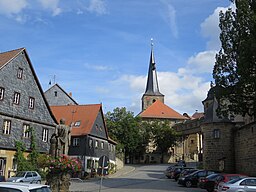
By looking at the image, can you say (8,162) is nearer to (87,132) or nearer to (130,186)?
(130,186)

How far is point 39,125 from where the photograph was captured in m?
37.4

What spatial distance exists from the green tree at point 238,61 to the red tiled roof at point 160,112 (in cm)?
7149

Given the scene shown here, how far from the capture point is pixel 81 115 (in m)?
48.5

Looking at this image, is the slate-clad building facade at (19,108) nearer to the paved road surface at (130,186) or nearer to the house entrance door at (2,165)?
the house entrance door at (2,165)

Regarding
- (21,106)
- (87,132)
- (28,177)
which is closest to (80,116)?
(87,132)

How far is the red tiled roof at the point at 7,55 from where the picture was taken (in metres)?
34.3

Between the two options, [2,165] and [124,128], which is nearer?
[2,165]

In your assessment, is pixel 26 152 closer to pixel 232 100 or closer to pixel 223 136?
pixel 232 100

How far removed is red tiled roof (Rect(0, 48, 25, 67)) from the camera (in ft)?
113

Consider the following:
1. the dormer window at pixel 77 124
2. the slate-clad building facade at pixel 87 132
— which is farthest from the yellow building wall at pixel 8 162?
the dormer window at pixel 77 124

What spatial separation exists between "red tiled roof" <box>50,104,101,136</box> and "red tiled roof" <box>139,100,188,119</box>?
51.9 metres

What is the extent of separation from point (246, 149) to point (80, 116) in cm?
2181

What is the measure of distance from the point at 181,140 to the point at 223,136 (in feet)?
136

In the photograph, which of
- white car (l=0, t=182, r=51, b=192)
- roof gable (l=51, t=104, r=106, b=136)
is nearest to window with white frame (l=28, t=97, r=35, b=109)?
roof gable (l=51, t=104, r=106, b=136)
